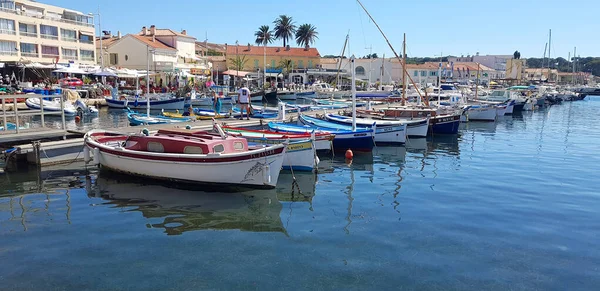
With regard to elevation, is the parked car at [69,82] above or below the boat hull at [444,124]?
above

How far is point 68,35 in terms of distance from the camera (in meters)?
66.1

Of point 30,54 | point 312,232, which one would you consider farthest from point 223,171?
point 30,54

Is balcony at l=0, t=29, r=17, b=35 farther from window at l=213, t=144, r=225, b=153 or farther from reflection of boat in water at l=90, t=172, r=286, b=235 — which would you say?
window at l=213, t=144, r=225, b=153

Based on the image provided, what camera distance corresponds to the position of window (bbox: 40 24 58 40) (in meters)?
61.4

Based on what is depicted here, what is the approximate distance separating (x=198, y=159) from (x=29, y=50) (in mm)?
54810

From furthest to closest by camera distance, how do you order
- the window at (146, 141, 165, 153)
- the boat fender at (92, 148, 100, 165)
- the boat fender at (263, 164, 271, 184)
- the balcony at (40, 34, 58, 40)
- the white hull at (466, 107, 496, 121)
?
the balcony at (40, 34, 58, 40)
the white hull at (466, 107, 496, 121)
the boat fender at (92, 148, 100, 165)
the window at (146, 141, 165, 153)
the boat fender at (263, 164, 271, 184)

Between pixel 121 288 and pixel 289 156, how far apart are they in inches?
428

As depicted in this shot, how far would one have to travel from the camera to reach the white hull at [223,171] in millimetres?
15352

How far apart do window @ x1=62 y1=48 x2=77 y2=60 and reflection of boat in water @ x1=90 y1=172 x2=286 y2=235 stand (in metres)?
55.6

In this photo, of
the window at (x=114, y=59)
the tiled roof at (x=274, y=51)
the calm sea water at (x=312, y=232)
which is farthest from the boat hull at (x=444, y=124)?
the tiled roof at (x=274, y=51)

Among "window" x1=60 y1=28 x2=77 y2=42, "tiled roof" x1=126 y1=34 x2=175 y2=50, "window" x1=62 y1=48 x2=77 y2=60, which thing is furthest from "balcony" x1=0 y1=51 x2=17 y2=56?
"tiled roof" x1=126 y1=34 x2=175 y2=50

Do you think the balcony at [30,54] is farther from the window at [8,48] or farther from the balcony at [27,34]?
the balcony at [27,34]

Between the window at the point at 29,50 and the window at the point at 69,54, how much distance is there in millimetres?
5114

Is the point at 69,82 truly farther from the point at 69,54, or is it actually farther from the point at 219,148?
the point at 219,148
